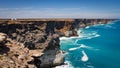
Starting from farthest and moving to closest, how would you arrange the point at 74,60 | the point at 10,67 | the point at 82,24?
the point at 82,24 < the point at 74,60 < the point at 10,67

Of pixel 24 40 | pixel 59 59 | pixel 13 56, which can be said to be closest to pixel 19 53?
pixel 13 56

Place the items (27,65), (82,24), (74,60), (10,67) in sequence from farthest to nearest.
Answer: (82,24)
(74,60)
(27,65)
(10,67)

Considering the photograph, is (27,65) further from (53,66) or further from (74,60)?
(74,60)

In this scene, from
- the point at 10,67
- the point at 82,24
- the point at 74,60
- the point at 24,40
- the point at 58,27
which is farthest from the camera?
the point at 82,24

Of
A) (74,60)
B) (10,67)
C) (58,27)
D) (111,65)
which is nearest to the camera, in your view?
(10,67)

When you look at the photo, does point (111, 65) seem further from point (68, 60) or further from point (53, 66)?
point (53, 66)

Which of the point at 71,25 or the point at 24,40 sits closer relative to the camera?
the point at 24,40

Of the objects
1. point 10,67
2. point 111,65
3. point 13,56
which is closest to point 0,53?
point 13,56

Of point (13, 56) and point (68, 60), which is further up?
point (13, 56)

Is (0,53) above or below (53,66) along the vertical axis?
above
